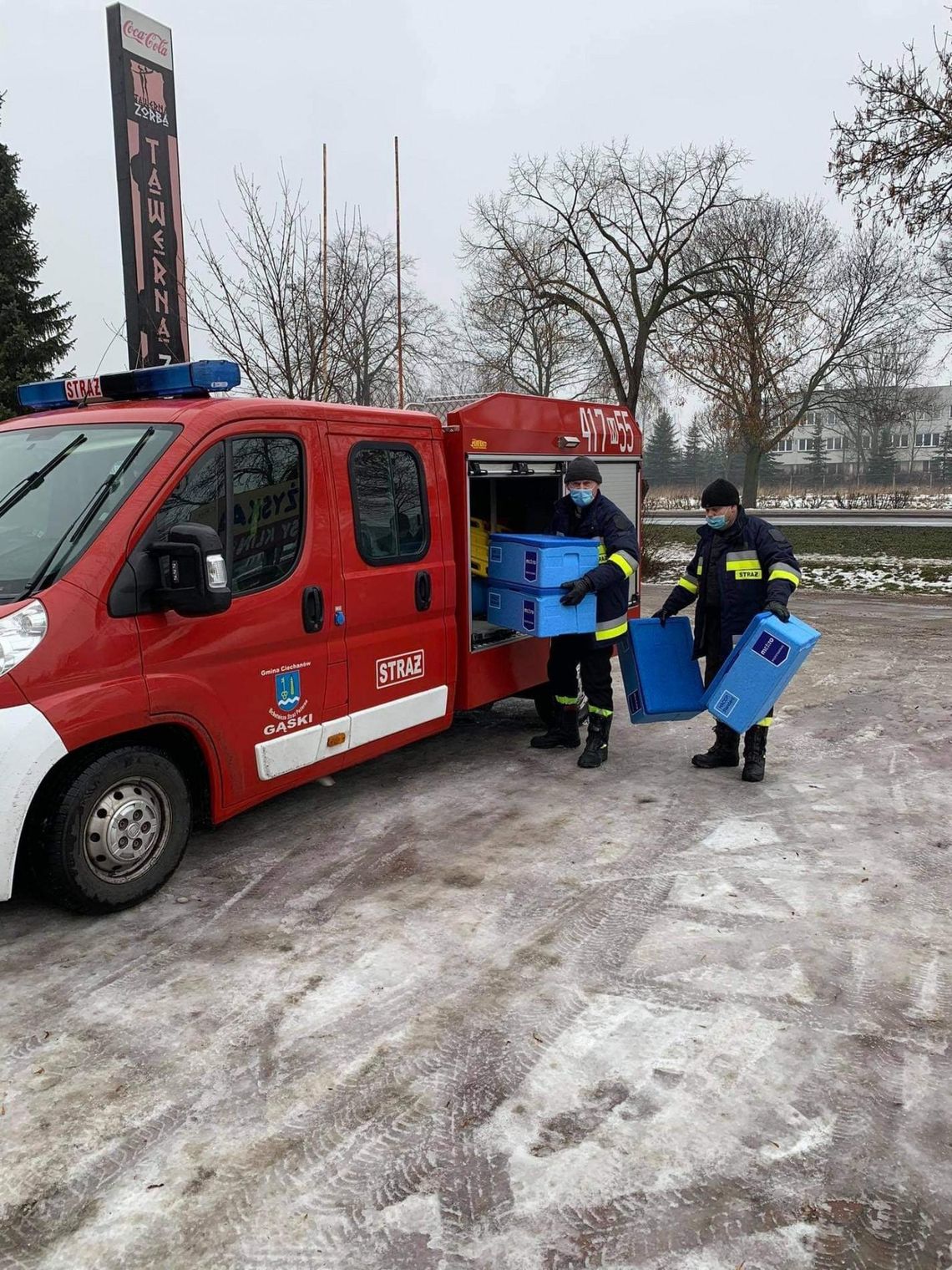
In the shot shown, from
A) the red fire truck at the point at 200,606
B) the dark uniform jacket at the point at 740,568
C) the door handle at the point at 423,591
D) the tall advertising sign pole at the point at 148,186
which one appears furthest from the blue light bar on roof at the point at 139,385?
the tall advertising sign pole at the point at 148,186

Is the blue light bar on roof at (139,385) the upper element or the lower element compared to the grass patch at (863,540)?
upper

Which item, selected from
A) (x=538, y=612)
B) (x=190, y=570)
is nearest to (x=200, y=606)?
(x=190, y=570)

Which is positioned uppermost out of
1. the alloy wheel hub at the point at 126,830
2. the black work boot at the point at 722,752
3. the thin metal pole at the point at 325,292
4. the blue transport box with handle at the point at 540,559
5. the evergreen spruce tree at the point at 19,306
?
the evergreen spruce tree at the point at 19,306

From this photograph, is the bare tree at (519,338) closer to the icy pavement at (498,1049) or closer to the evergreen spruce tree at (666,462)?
the icy pavement at (498,1049)

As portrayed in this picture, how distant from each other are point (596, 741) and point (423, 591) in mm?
1645

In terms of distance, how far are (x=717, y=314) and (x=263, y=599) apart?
1751 centimetres

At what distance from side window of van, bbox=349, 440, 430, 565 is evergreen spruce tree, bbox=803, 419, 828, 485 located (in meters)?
58.1

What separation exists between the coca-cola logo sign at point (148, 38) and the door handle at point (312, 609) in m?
9.26

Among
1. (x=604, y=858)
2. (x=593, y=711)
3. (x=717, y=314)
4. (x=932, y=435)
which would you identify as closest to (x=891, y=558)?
(x=717, y=314)

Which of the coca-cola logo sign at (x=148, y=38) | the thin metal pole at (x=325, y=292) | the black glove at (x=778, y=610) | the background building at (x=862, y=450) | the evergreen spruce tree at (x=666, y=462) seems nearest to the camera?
the black glove at (x=778, y=610)

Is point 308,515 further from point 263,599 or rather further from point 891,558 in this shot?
point 891,558

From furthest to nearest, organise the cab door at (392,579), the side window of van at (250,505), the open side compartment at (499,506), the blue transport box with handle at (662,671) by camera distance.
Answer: the blue transport box with handle at (662,671) → the open side compartment at (499,506) → the cab door at (392,579) → the side window of van at (250,505)

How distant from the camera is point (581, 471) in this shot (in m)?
5.94

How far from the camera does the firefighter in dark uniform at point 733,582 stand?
A: 18.6 feet
